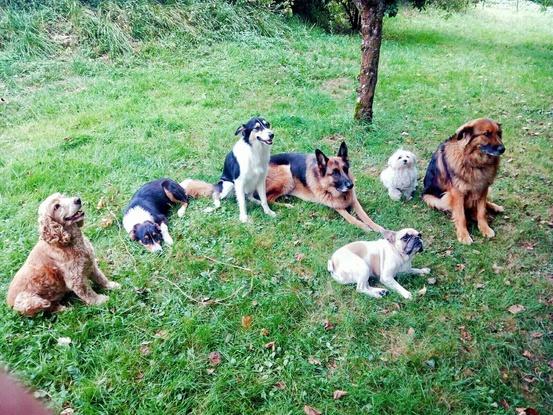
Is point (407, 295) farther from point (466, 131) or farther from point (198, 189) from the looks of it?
point (198, 189)

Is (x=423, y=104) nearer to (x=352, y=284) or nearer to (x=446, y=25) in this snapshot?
(x=352, y=284)

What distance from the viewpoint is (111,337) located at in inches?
139

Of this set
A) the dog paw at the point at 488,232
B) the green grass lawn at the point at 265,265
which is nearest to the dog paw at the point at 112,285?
the green grass lawn at the point at 265,265

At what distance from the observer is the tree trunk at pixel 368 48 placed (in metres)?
6.55

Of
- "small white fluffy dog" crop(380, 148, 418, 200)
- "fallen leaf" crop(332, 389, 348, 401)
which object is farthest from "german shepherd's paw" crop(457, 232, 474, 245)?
"fallen leaf" crop(332, 389, 348, 401)

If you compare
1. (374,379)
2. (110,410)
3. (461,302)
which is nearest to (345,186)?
(461,302)

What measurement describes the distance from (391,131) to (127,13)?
308 inches

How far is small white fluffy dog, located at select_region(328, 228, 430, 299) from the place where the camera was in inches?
154

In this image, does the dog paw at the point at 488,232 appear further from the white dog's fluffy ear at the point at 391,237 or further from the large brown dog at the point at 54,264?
the large brown dog at the point at 54,264

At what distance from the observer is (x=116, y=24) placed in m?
10.7

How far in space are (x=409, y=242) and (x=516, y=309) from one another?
1.08 metres

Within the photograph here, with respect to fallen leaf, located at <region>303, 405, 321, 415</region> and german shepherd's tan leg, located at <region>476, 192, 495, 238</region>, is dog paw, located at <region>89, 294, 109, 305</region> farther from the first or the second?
german shepherd's tan leg, located at <region>476, 192, 495, 238</region>

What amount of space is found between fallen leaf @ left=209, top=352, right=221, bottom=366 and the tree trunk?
5.13m

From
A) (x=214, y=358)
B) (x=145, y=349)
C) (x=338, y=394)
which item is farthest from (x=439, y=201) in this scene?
(x=145, y=349)
